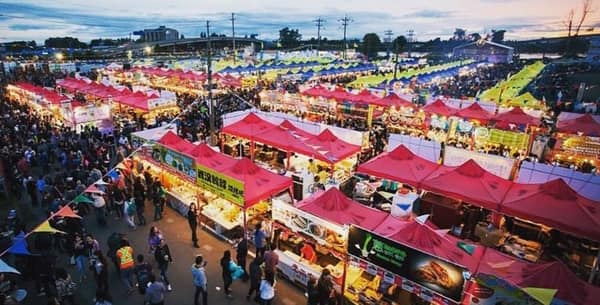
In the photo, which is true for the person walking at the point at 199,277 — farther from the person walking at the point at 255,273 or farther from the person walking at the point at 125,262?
the person walking at the point at 125,262

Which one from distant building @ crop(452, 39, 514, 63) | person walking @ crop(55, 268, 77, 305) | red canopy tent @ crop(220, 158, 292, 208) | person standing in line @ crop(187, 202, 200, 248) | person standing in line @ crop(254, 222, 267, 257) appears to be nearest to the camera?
person walking @ crop(55, 268, 77, 305)

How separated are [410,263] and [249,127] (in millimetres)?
11524

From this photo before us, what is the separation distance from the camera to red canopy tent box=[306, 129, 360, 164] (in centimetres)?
1274

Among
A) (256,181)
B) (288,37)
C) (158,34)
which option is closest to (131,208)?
(256,181)

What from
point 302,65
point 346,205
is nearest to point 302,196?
point 346,205

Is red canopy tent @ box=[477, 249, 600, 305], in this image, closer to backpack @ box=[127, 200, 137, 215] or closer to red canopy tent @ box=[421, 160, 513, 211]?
red canopy tent @ box=[421, 160, 513, 211]

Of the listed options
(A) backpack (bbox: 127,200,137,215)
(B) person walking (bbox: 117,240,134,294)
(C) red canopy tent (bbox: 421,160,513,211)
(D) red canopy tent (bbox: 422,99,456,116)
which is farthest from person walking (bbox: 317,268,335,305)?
(D) red canopy tent (bbox: 422,99,456,116)

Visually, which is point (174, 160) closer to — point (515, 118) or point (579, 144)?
point (515, 118)

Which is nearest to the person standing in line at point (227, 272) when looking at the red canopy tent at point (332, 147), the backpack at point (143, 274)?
the backpack at point (143, 274)

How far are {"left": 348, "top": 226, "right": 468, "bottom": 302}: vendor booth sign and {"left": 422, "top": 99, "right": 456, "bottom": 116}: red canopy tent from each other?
14.8 meters

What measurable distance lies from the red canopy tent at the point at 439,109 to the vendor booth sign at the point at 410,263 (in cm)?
1476

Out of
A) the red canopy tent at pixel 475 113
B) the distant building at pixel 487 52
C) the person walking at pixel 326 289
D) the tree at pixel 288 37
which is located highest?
the tree at pixel 288 37

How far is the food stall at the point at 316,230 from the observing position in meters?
7.14

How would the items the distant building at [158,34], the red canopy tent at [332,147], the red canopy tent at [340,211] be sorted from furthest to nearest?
the distant building at [158,34]
the red canopy tent at [332,147]
the red canopy tent at [340,211]
